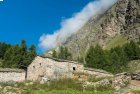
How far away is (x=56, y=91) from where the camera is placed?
3625 cm

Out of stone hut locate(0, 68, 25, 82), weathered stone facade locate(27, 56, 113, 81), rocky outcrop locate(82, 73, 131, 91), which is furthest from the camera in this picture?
stone hut locate(0, 68, 25, 82)

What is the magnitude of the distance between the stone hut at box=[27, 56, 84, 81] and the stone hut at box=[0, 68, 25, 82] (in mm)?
1404

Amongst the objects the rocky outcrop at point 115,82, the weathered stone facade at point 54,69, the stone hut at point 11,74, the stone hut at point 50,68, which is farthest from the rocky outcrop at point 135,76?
the stone hut at point 11,74

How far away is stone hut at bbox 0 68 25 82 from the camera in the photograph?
59031 mm

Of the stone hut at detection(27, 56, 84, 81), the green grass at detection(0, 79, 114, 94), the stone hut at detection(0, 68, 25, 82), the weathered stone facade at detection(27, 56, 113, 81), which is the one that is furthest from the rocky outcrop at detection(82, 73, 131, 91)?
the stone hut at detection(0, 68, 25, 82)

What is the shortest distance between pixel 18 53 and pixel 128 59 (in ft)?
121

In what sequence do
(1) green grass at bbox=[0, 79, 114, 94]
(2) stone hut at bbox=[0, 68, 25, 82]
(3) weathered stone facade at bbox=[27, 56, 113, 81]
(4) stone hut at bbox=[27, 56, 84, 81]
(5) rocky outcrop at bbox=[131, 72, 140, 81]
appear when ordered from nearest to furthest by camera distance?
(1) green grass at bbox=[0, 79, 114, 94] → (5) rocky outcrop at bbox=[131, 72, 140, 81] → (3) weathered stone facade at bbox=[27, 56, 113, 81] → (4) stone hut at bbox=[27, 56, 84, 81] → (2) stone hut at bbox=[0, 68, 25, 82]

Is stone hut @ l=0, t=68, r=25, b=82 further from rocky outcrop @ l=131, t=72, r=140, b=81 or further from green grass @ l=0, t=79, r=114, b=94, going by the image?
rocky outcrop @ l=131, t=72, r=140, b=81

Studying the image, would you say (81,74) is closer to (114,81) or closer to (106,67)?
(114,81)

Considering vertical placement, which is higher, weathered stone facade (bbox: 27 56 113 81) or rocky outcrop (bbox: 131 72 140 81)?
weathered stone facade (bbox: 27 56 113 81)

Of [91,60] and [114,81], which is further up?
[91,60]

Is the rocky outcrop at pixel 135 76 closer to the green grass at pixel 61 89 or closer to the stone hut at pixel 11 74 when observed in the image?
the green grass at pixel 61 89

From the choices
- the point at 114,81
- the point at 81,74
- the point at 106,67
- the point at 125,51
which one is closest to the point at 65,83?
the point at 114,81

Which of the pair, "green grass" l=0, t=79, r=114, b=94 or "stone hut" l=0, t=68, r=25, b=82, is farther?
"stone hut" l=0, t=68, r=25, b=82
